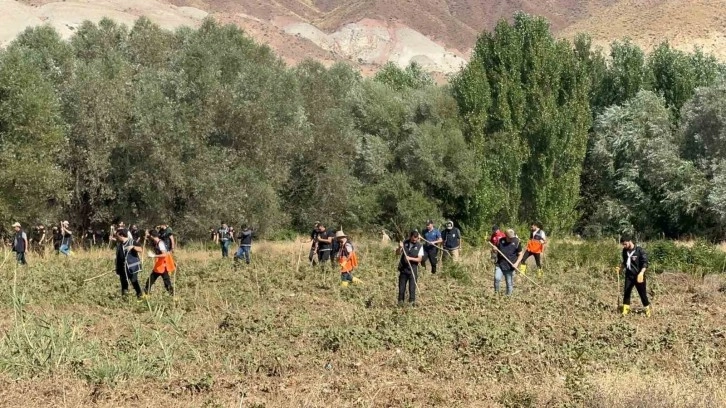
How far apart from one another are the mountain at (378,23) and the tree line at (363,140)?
1451 centimetres

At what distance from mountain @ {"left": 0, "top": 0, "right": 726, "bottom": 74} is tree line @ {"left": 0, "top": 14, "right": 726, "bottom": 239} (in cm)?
1451

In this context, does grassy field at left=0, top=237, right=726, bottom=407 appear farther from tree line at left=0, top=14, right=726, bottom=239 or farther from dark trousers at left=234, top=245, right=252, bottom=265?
tree line at left=0, top=14, right=726, bottom=239

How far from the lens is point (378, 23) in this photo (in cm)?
15212

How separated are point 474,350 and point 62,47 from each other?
33.9m

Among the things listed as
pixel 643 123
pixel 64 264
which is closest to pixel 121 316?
pixel 64 264

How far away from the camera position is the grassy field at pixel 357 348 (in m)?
8.21

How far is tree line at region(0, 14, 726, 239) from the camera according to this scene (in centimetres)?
3042

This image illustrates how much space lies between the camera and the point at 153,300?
45.2 feet

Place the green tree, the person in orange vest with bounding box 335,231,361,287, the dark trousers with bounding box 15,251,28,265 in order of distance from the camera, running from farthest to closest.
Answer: the green tree < the dark trousers with bounding box 15,251,28,265 < the person in orange vest with bounding box 335,231,361,287

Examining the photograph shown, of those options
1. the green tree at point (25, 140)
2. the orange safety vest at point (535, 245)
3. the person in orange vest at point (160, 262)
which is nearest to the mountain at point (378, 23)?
the green tree at point (25, 140)

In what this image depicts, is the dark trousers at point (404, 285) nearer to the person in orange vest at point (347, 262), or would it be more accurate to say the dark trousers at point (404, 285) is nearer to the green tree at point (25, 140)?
the person in orange vest at point (347, 262)

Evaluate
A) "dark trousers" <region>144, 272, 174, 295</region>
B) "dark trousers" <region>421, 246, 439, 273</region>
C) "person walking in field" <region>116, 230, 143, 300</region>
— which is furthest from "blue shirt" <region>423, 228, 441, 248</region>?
"person walking in field" <region>116, 230, 143, 300</region>

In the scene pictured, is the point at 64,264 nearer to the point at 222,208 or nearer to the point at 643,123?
the point at 222,208

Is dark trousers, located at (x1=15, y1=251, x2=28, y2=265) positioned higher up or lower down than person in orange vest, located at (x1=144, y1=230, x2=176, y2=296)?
lower down
